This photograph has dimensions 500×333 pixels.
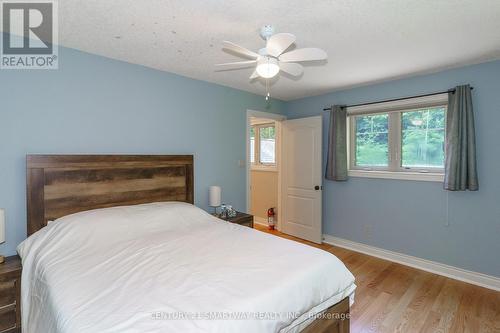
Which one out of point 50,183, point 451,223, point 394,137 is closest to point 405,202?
point 451,223

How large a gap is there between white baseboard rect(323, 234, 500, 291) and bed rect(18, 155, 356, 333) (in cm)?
198

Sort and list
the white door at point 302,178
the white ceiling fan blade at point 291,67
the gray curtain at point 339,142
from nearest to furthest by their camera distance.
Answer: the white ceiling fan blade at point 291,67
the gray curtain at point 339,142
the white door at point 302,178

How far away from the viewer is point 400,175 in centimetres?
333

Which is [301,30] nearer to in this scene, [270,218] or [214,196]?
[214,196]

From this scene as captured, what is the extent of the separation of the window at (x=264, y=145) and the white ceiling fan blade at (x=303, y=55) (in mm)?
3186

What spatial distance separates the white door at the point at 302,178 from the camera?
13.3 feet

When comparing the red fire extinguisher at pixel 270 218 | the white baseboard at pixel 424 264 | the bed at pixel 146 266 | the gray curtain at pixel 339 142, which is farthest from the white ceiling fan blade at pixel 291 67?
the red fire extinguisher at pixel 270 218

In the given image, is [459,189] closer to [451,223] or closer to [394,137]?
[451,223]

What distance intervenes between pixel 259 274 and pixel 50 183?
1962 millimetres

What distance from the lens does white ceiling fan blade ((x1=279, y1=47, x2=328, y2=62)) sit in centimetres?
172

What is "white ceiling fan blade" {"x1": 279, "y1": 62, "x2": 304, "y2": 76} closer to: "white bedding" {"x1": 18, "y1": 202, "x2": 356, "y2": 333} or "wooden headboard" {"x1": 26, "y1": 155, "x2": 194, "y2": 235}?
"white bedding" {"x1": 18, "y1": 202, "x2": 356, "y2": 333}

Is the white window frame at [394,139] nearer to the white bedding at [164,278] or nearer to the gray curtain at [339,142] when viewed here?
the gray curtain at [339,142]

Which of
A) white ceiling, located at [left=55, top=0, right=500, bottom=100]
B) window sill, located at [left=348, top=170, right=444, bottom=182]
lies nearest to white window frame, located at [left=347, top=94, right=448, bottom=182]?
window sill, located at [left=348, top=170, right=444, bottom=182]

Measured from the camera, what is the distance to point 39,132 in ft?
7.10
